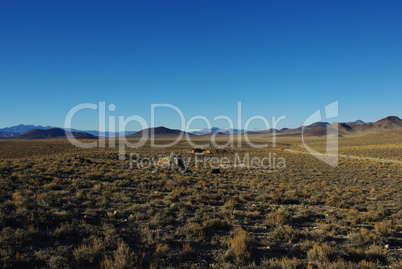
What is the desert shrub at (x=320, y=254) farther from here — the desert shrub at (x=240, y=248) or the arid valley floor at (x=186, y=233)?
the desert shrub at (x=240, y=248)

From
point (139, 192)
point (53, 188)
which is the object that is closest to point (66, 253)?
point (139, 192)

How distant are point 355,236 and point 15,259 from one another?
8404mm

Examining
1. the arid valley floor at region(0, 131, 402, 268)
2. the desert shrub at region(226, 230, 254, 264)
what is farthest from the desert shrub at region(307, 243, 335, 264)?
the desert shrub at region(226, 230, 254, 264)

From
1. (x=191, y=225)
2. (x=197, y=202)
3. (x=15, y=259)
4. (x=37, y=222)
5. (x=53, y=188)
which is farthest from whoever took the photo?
(x=53, y=188)

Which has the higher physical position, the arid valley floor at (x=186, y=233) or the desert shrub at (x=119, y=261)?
the desert shrub at (x=119, y=261)

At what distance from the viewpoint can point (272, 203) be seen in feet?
34.0

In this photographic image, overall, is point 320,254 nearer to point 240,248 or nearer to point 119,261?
point 240,248

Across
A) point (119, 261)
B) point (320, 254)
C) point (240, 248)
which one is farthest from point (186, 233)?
point (320, 254)

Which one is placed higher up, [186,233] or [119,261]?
[119,261]

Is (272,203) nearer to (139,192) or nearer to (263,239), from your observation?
(263,239)

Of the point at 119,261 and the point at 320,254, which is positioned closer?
the point at 119,261

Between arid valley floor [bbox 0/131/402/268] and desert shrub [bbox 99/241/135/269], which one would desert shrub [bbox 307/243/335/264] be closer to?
arid valley floor [bbox 0/131/402/268]

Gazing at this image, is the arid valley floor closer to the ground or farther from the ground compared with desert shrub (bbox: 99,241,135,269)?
closer to the ground

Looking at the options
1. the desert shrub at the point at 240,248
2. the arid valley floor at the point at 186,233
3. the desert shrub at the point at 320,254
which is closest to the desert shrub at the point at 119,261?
the arid valley floor at the point at 186,233
